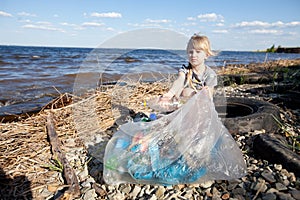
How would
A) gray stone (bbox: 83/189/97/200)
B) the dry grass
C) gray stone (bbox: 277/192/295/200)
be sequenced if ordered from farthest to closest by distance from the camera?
1. the dry grass
2. gray stone (bbox: 83/189/97/200)
3. gray stone (bbox: 277/192/295/200)

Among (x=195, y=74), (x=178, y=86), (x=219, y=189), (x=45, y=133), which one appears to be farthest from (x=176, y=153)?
(x=45, y=133)

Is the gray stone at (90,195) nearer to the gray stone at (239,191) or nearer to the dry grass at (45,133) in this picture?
the dry grass at (45,133)

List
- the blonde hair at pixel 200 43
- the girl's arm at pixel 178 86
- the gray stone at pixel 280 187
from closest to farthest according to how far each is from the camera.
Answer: the gray stone at pixel 280 187, the blonde hair at pixel 200 43, the girl's arm at pixel 178 86

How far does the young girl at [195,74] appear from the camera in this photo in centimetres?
220

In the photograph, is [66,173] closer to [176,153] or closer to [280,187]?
[176,153]

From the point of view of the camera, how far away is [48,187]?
1.73 m

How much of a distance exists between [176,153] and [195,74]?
3.17 feet

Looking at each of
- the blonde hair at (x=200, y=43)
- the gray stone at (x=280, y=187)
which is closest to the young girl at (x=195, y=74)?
the blonde hair at (x=200, y=43)

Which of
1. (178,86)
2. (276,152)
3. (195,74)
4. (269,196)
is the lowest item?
(269,196)

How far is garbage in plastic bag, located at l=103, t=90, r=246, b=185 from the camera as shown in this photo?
1.62 metres

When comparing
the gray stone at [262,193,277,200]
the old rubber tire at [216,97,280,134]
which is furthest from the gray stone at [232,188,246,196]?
the old rubber tire at [216,97,280,134]

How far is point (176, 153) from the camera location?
5.40 ft

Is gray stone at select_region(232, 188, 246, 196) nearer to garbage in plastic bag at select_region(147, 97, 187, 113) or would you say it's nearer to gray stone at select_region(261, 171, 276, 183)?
gray stone at select_region(261, 171, 276, 183)

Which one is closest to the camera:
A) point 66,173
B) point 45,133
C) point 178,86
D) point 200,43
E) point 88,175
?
point 66,173
